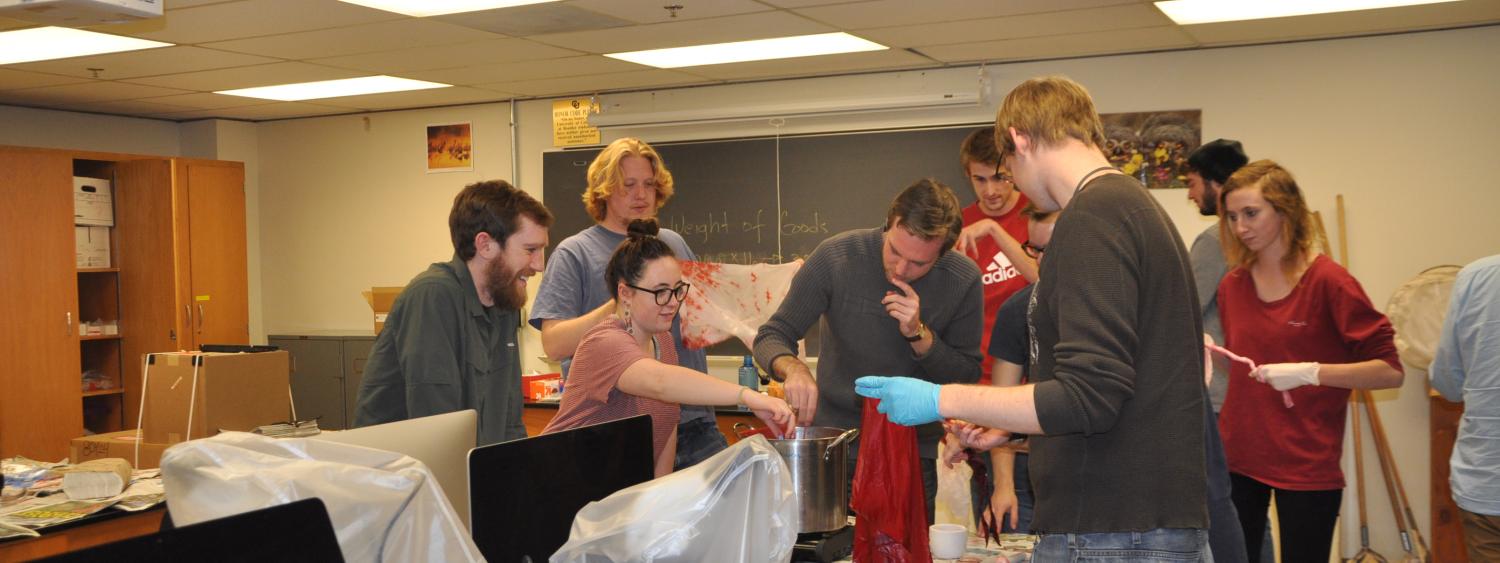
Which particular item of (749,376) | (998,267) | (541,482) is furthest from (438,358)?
(749,376)

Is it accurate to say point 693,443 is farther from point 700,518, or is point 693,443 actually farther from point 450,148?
point 450,148

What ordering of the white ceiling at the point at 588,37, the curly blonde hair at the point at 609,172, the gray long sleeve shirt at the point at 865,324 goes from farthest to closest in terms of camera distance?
1. the white ceiling at the point at 588,37
2. the curly blonde hair at the point at 609,172
3. the gray long sleeve shirt at the point at 865,324

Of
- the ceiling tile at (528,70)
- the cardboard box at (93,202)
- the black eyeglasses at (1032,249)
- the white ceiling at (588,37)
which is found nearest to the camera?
the black eyeglasses at (1032,249)

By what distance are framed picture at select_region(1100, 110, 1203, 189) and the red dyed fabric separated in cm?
327

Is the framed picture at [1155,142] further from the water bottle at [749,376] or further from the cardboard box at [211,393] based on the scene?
the cardboard box at [211,393]

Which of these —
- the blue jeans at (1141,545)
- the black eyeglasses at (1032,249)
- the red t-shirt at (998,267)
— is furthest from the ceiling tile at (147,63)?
the blue jeans at (1141,545)

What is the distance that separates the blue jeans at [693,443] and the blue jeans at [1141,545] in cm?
123

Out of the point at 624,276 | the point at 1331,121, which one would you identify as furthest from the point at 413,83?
the point at 1331,121

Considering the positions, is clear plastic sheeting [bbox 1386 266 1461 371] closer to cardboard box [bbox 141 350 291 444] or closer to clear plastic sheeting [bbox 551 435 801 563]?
clear plastic sheeting [bbox 551 435 801 563]

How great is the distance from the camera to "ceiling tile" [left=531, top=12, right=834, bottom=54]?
435cm

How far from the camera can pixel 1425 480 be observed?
4.85 m

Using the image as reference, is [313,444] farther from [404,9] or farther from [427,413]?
[404,9]

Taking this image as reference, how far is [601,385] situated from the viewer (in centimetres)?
240

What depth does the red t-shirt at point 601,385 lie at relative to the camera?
7.86 feet
